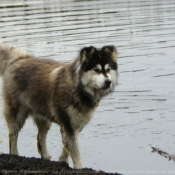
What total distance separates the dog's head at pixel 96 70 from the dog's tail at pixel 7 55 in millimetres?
2057

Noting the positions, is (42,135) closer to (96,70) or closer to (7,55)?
(7,55)

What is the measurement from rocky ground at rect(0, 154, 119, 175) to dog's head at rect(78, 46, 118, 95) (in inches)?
53.3

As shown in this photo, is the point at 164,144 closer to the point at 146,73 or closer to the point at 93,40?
the point at 146,73

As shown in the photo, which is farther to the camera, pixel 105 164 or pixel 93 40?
pixel 93 40

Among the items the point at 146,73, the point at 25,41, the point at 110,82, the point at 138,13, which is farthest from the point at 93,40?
the point at 110,82

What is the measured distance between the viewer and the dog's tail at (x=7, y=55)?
39.3 ft

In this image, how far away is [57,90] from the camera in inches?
420

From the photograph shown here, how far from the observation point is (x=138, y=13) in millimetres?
31906

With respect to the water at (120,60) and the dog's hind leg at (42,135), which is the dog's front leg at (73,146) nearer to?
the water at (120,60)

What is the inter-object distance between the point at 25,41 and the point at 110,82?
14.5m

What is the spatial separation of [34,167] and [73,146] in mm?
1408

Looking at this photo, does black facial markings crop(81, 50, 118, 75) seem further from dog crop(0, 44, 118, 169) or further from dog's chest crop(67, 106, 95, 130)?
dog's chest crop(67, 106, 95, 130)

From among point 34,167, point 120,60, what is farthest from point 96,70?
point 120,60

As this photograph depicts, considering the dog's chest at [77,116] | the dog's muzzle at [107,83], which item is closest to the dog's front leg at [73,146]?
the dog's chest at [77,116]
